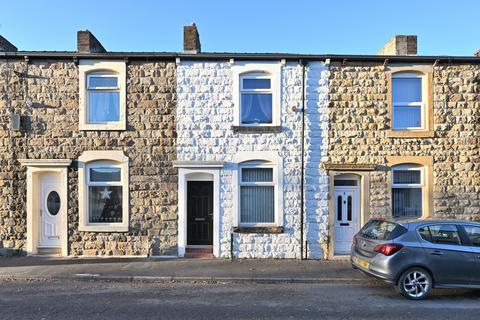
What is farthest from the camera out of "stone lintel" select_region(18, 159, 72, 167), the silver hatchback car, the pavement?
"stone lintel" select_region(18, 159, 72, 167)

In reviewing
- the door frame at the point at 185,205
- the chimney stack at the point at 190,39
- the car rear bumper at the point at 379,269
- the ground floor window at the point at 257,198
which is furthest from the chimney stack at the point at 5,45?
the car rear bumper at the point at 379,269

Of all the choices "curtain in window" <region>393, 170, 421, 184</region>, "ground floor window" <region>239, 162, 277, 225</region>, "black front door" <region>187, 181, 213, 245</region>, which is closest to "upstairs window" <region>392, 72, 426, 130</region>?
"curtain in window" <region>393, 170, 421, 184</region>

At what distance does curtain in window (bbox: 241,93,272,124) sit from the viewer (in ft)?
35.2

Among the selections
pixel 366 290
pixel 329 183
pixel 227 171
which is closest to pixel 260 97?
pixel 227 171

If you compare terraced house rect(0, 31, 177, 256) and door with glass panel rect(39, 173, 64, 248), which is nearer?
terraced house rect(0, 31, 177, 256)

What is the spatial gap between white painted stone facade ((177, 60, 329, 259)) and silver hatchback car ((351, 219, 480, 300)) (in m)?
3.52

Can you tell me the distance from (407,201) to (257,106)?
5.34m

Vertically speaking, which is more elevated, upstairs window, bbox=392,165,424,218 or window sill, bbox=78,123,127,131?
window sill, bbox=78,123,127,131

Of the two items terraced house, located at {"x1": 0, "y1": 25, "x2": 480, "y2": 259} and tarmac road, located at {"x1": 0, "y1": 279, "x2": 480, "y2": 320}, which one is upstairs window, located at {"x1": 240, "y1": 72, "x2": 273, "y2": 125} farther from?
tarmac road, located at {"x1": 0, "y1": 279, "x2": 480, "y2": 320}

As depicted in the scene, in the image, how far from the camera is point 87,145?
10.5 m

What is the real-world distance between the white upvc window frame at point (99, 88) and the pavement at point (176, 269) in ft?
12.5

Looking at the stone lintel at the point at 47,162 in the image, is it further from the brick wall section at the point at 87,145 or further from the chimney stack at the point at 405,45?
the chimney stack at the point at 405,45

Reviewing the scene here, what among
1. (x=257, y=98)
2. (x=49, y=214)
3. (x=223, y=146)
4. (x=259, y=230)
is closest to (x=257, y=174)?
(x=223, y=146)

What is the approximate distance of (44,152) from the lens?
1046cm
